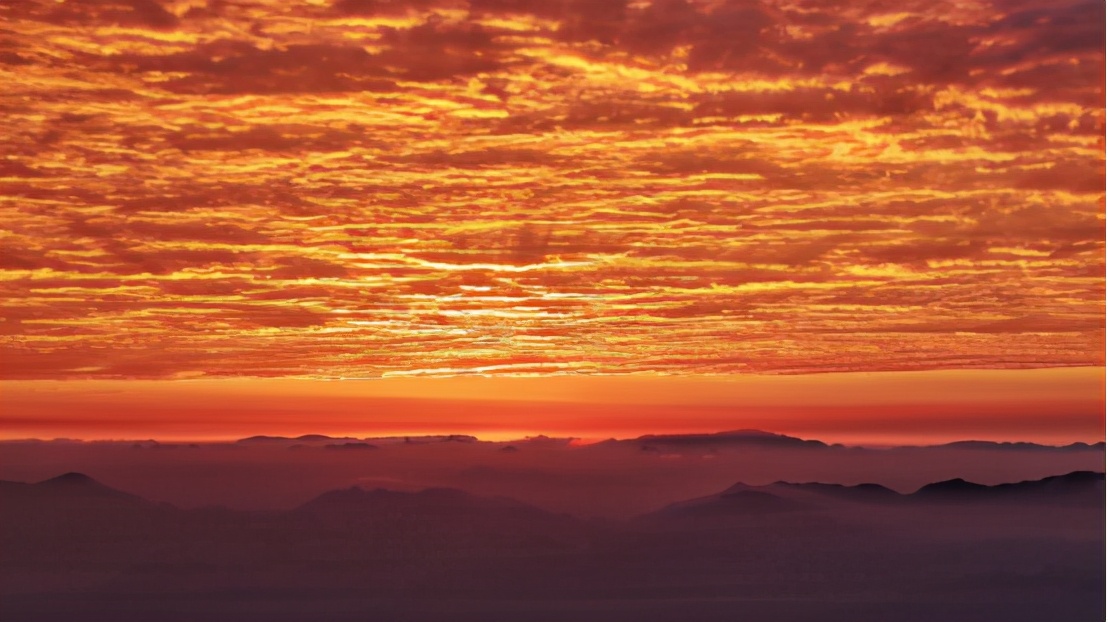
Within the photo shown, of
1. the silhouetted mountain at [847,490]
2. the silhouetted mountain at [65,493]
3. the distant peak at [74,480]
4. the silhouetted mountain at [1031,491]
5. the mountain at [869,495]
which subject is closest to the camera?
the silhouetted mountain at [1031,491]

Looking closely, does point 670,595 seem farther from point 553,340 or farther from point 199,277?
point 199,277

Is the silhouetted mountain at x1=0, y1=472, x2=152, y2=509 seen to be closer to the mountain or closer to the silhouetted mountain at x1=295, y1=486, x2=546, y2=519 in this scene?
the silhouetted mountain at x1=295, y1=486, x2=546, y2=519

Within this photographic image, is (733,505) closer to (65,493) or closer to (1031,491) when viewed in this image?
(1031,491)

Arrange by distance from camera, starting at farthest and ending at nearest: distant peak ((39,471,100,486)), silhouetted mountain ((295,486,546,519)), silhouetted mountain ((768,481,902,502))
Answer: silhouetted mountain ((295,486,546,519)) → silhouetted mountain ((768,481,902,502)) → distant peak ((39,471,100,486))

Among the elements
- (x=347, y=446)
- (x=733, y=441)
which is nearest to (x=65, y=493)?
(x=347, y=446)

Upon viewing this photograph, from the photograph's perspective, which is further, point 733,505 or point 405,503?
point 733,505

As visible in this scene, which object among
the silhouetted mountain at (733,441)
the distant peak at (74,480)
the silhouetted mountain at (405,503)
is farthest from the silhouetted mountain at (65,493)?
the silhouetted mountain at (733,441)

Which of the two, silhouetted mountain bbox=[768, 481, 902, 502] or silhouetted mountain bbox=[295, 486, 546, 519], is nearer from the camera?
silhouetted mountain bbox=[768, 481, 902, 502]

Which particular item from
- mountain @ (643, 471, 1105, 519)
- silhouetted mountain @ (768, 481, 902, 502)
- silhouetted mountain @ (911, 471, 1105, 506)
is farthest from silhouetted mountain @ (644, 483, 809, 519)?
silhouetted mountain @ (911, 471, 1105, 506)

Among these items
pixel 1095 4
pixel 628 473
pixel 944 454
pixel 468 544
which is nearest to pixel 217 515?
pixel 468 544

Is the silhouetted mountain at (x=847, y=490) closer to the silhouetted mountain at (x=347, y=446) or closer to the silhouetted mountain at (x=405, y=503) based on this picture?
the silhouetted mountain at (x=405, y=503)

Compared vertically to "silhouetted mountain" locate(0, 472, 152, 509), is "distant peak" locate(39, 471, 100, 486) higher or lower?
higher
